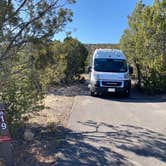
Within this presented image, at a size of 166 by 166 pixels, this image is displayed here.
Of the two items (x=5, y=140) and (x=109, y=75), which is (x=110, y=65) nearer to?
(x=109, y=75)


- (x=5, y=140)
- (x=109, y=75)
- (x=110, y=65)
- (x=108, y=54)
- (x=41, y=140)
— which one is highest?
(x=108, y=54)

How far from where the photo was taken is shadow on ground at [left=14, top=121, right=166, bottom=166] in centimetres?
791

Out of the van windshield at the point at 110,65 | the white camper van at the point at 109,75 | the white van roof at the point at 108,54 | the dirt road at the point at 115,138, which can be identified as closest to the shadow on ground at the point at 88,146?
the dirt road at the point at 115,138

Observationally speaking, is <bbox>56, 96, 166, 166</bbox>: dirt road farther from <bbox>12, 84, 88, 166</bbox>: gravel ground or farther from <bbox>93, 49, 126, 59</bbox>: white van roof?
<bbox>93, 49, 126, 59</bbox>: white van roof

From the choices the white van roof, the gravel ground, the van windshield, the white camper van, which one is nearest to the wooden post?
the gravel ground

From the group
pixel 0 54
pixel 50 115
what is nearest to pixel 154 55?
pixel 50 115

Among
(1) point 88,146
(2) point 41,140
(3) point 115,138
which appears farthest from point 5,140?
(3) point 115,138

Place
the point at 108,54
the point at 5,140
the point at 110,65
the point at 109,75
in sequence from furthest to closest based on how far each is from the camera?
1. the point at 108,54
2. the point at 110,65
3. the point at 109,75
4. the point at 5,140

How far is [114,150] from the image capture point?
875 cm

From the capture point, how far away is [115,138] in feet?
33.0

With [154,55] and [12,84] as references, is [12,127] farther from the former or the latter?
[154,55]

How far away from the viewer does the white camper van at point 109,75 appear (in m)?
21.3

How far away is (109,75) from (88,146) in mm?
12423

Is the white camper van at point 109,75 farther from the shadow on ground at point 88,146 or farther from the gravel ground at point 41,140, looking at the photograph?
the shadow on ground at point 88,146
